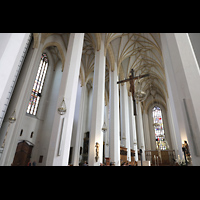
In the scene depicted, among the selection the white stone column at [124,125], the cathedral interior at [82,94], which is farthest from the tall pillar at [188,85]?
the white stone column at [124,125]

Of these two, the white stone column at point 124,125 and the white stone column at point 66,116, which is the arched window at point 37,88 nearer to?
the white stone column at point 66,116

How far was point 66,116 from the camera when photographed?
4.93 meters

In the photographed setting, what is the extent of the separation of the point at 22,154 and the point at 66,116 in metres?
6.61

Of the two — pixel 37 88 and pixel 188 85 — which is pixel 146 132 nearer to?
pixel 37 88

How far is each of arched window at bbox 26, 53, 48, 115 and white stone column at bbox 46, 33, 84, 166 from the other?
6.35m

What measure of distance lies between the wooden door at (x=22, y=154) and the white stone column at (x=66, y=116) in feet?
20.0

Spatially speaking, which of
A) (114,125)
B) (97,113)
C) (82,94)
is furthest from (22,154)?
(82,94)

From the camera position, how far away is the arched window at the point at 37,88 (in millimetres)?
10545

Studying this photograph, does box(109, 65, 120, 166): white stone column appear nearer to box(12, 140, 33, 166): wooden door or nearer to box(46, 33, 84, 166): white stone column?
box(46, 33, 84, 166): white stone column
